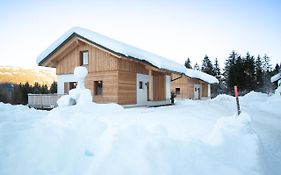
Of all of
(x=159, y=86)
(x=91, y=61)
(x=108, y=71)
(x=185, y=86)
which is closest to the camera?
(x=108, y=71)

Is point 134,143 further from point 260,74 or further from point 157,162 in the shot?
point 260,74

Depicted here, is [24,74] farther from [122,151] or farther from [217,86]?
[122,151]

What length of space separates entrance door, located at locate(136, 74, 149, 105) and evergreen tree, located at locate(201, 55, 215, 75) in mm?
40214

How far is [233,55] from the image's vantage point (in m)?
58.2

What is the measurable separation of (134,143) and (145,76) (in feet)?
48.9

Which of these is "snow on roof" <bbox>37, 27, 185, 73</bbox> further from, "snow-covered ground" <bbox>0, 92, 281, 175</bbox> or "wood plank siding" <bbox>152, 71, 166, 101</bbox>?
"snow-covered ground" <bbox>0, 92, 281, 175</bbox>

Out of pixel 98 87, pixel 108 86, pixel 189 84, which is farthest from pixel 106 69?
pixel 189 84

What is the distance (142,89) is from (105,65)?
404 cm

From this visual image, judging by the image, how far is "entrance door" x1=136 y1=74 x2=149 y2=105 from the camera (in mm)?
18438

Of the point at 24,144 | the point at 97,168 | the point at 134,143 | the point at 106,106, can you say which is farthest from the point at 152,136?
the point at 106,106

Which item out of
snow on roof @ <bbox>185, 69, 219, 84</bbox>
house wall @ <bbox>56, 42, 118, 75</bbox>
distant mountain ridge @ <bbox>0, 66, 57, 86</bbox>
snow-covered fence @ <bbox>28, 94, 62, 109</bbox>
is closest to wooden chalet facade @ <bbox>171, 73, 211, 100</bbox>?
snow on roof @ <bbox>185, 69, 219, 84</bbox>

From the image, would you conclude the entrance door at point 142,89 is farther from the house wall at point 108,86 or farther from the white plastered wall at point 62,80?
the white plastered wall at point 62,80

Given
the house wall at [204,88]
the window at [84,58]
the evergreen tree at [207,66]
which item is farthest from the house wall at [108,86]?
the evergreen tree at [207,66]

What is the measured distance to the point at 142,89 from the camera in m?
19.0
